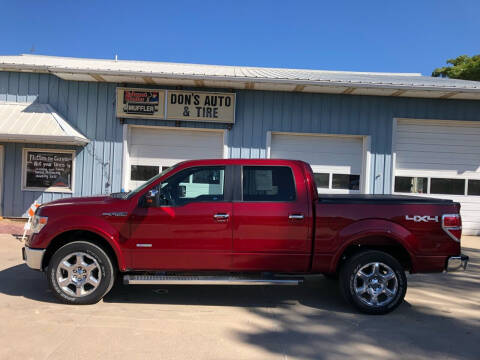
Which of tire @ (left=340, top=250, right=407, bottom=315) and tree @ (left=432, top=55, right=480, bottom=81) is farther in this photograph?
tree @ (left=432, top=55, right=480, bottom=81)

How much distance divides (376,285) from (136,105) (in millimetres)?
8281

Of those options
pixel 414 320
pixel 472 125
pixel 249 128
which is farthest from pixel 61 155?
pixel 472 125

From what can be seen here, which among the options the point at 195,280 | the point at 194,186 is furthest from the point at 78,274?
the point at 194,186

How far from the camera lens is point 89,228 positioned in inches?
181

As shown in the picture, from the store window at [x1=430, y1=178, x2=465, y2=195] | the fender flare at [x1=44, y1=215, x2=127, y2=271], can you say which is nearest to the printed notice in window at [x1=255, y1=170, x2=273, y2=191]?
the fender flare at [x1=44, y1=215, x2=127, y2=271]

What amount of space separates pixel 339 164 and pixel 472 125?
404cm

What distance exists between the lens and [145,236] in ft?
15.2

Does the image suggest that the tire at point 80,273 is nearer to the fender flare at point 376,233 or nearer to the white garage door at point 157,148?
the fender flare at point 376,233

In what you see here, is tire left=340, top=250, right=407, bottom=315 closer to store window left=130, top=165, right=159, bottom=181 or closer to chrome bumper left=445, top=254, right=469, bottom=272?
chrome bumper left=445, top=254, right=469, bottom=272

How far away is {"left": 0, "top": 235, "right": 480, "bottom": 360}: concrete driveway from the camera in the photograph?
360cm

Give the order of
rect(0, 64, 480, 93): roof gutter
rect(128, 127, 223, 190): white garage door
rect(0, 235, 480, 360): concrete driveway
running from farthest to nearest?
rect(128, 127, 223, 190): white garage door
rect(0, 64, 480, 93): roof gutter
rect(0, 235, 480, 360): concrete driveway

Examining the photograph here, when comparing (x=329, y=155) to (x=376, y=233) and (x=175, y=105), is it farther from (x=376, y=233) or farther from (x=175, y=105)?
(x=376, y=233)

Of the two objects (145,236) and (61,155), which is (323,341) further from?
(61,155)

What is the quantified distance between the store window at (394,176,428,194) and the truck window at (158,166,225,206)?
788cm
